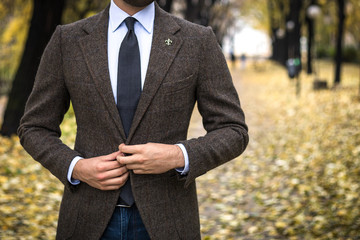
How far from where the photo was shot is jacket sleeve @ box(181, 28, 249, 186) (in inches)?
73.9

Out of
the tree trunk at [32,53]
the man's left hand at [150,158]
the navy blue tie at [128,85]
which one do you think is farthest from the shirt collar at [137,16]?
the tree trunk at [32,53]

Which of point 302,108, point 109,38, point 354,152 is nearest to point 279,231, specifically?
point 354,152

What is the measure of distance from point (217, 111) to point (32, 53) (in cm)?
875

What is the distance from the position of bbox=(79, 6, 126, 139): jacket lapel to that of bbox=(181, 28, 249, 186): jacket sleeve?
343mm

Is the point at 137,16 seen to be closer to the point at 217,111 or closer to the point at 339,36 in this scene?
the point at 217,111

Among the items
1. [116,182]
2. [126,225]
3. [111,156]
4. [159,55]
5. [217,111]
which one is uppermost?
[159,55]

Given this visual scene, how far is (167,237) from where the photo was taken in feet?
6.31

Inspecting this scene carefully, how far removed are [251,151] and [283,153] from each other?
89cm

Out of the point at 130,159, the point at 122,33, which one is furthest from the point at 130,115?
the point at 122,33

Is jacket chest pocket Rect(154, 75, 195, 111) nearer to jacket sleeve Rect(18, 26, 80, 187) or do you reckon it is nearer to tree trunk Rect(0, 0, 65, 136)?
jacket sleeve Rect(18, 26, 80, 187)

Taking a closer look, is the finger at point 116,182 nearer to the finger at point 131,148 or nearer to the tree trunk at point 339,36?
the finger at point 131,148

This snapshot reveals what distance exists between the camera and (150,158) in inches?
67.8

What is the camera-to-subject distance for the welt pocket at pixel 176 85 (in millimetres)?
1858

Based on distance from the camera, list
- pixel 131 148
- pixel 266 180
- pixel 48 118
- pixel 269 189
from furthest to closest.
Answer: pixel 266 180 < pixel 269 189 < pixel 48 118 < pixel 131 148
